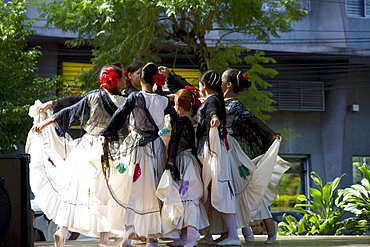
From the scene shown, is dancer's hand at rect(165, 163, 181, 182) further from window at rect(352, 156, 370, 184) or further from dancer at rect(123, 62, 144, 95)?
window at rect(352, 156, 370, 184)

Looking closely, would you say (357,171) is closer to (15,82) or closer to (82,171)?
(15,82)

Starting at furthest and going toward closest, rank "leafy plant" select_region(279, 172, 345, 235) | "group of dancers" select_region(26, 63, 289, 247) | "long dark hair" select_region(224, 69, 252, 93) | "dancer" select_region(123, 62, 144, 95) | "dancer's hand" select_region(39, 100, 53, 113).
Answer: "leafy plant" select_region(279, 172, 345, 235) → "long dark hair" select_region(224, 69, 252, 93) → "dancer" select_region(123, 62, 144, 95) → "dancer's hand" select_region(39, 100, 53, 113) → "group of dancers" select_region(26, 63, 289, 247)

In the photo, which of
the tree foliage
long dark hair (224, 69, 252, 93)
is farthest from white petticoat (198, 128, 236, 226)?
the tree foliage

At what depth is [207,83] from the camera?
614 centimetres

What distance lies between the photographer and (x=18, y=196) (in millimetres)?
4816

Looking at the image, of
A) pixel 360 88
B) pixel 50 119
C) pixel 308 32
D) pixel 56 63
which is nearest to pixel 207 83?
pixel 50 119

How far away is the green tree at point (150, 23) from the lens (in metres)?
10.5

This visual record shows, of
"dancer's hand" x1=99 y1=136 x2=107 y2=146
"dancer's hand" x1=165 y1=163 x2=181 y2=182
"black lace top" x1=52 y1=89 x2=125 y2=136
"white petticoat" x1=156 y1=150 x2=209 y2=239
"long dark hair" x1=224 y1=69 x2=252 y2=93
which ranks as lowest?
"white petticoat" x1=156 y1=150 x2=209 y2=239

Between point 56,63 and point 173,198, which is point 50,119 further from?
point 56,63

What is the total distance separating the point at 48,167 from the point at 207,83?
6.20 feet

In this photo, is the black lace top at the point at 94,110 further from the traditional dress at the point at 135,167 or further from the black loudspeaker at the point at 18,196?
the black loudspeaker at the point at 18,196

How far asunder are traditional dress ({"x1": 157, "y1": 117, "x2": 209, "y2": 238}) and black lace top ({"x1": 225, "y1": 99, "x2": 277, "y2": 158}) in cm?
72

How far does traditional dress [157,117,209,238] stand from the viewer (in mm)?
5500

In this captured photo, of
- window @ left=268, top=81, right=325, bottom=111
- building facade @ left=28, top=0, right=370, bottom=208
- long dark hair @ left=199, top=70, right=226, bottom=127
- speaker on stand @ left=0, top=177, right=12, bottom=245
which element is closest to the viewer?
speaker on stand @ left=0, top=177, right=12, bottom=245
